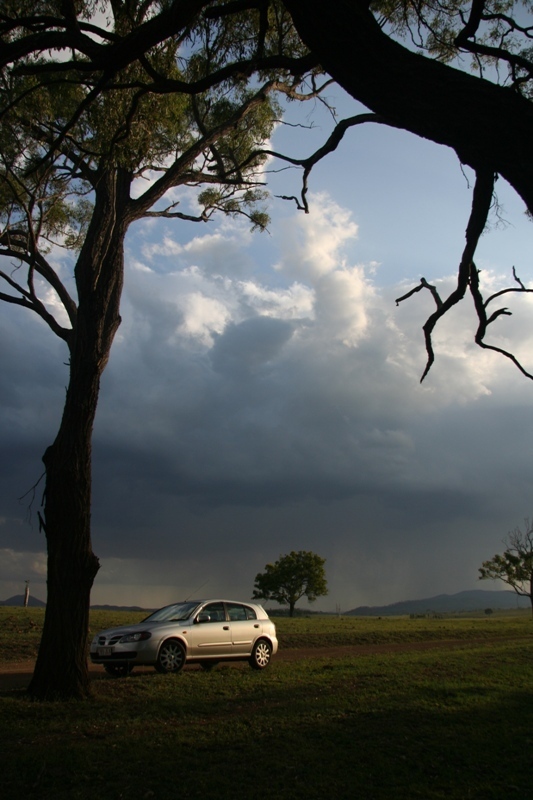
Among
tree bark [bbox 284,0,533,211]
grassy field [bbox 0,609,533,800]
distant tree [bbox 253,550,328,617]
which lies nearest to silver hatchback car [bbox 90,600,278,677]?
grassy field [bbox 0,609,533,800]

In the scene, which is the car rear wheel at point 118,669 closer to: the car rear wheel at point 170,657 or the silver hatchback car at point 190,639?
the silver hatchback car at point 190,639

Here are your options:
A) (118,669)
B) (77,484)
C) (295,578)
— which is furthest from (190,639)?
(295,578)

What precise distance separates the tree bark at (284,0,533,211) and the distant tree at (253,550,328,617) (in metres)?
56.5

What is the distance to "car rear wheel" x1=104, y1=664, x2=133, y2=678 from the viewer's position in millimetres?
13641

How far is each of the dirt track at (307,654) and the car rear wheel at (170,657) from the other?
3.15 feet

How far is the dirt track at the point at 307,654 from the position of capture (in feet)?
43.9

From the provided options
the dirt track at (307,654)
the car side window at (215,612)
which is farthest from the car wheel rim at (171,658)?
the car side window at (215,612)

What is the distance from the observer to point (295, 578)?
5888cm

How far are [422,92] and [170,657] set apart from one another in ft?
41.2

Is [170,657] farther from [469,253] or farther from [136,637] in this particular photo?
[469,253]

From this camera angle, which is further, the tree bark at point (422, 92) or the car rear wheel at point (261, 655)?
the car rear wheel at point (261, 655)

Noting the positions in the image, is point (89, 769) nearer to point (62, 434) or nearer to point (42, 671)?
point (42, 671)

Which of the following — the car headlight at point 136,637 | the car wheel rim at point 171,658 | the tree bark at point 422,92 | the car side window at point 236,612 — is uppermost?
the tree bark at point 422,92

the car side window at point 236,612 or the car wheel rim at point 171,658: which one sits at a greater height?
the car side window at point 236,612
